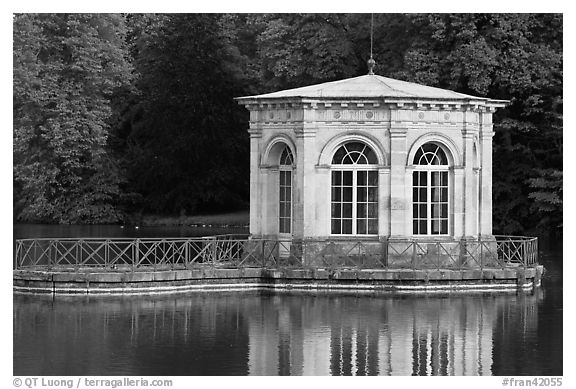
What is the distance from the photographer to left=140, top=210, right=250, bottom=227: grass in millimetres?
80794

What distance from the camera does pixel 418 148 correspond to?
151 ft

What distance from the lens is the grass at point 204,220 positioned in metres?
80.8

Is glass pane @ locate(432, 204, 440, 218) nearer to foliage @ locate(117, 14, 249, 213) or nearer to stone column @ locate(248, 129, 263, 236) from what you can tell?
stone column @ locate(248, 129, 263, 236)

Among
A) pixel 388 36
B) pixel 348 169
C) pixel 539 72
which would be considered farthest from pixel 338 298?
pixel 388 36

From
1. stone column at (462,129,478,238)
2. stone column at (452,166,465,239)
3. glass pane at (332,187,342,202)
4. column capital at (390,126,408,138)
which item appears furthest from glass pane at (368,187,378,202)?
stone column at (462,129,478,238)

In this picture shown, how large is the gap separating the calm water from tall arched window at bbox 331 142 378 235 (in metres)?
3.16

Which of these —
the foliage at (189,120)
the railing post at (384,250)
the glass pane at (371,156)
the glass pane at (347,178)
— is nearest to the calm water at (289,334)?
the railing post at (384,250)

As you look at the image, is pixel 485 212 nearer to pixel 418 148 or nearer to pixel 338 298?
pixel 418 148

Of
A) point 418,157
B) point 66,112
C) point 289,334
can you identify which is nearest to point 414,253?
point 418,157

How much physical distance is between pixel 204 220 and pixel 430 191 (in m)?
36.1

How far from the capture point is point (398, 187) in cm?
4584

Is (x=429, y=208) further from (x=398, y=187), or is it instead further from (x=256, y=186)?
(x=256, y=186)

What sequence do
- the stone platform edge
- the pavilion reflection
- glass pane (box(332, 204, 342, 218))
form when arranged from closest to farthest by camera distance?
the pavilion reflection
the stone platform edge
glass pane (box(332, 204, 342, 218))

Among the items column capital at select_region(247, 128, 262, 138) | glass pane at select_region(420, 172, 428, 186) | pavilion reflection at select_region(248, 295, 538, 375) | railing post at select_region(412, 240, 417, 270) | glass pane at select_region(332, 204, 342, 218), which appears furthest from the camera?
column capital at select_region(247, 128, 262, 138)
